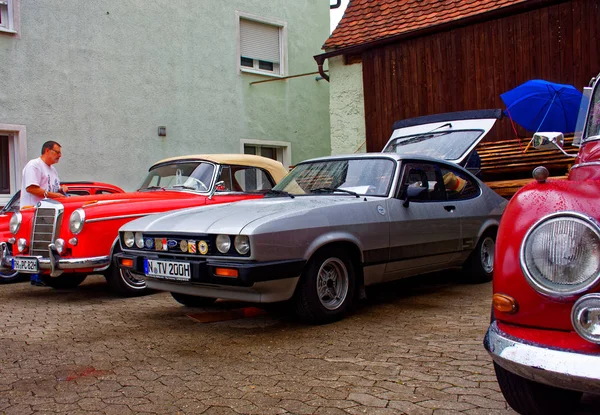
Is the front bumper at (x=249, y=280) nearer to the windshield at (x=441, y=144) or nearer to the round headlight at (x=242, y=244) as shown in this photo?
the round headlight at (x=242, y=244)

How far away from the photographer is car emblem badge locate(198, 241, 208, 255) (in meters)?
4.33

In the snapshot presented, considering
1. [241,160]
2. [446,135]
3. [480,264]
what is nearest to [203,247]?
[241,160]

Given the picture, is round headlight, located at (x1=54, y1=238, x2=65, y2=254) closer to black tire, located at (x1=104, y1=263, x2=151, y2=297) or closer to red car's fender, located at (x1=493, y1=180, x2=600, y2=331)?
black tire, located at (x1=104, y1=263, x2=151, y2=297)

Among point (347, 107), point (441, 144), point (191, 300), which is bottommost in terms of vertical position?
point (191, 300)

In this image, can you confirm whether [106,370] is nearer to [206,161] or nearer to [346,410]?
[346,410]

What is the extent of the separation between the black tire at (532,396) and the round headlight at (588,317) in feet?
1.40

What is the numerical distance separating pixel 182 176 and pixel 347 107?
699 centimetres

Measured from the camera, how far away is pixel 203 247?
4.34 m

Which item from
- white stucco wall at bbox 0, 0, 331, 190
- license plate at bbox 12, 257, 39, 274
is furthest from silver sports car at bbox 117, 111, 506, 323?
white stucco wall at bbox 0, 0, 331, 190

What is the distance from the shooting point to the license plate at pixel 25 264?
597cm

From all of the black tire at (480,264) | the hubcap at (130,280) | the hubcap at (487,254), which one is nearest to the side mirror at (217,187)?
the hubcap at (130,280)

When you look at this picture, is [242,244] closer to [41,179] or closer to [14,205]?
[41,179]

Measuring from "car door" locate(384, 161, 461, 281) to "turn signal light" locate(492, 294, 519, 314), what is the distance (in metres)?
2.54

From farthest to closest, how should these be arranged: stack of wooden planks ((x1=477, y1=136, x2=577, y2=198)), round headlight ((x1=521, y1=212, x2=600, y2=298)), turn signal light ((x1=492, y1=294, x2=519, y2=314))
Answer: stack of wooden planks ((x1=477, y1=136, x2=577, y2=198)) → turn signal light ((x1=492, y1=294, x2=519, y2=314)) → round headlight ((x1=521, y1=212, x2=600, y2=298))
